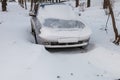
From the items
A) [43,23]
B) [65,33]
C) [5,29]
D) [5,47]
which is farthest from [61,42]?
[5,29]

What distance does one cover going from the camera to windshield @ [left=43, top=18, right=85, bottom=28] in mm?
9961

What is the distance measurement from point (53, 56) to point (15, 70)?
1801mm

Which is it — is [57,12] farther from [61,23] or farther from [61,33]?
[61,33]

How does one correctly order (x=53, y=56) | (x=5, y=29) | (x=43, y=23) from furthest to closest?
1. (x=5, y=29)
2. (x=43, y=23)
3. (x=53, y=56)

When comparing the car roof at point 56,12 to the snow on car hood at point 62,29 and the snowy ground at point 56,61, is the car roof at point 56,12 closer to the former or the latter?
the snow on car hood at point 62,29

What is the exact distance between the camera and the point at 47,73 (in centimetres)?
735

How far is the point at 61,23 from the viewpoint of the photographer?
10.2 metres

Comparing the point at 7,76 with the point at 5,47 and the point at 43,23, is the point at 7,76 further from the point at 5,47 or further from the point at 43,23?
the point at 43,23

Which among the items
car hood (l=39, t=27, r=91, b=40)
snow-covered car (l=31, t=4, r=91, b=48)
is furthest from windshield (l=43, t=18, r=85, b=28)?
car hood (l=39, t=27, r=91, b=40)

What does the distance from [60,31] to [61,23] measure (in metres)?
0.80

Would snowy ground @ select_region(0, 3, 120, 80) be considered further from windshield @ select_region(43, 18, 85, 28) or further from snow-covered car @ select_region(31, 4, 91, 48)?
windshield @ select_region(43, 18, 85, 28)

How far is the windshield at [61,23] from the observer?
996 cm

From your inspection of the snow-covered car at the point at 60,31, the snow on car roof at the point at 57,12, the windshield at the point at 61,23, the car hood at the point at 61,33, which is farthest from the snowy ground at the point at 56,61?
the snow on car roof at the point at 57,12

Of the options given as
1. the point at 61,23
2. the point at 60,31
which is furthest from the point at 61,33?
the point at 61,23
